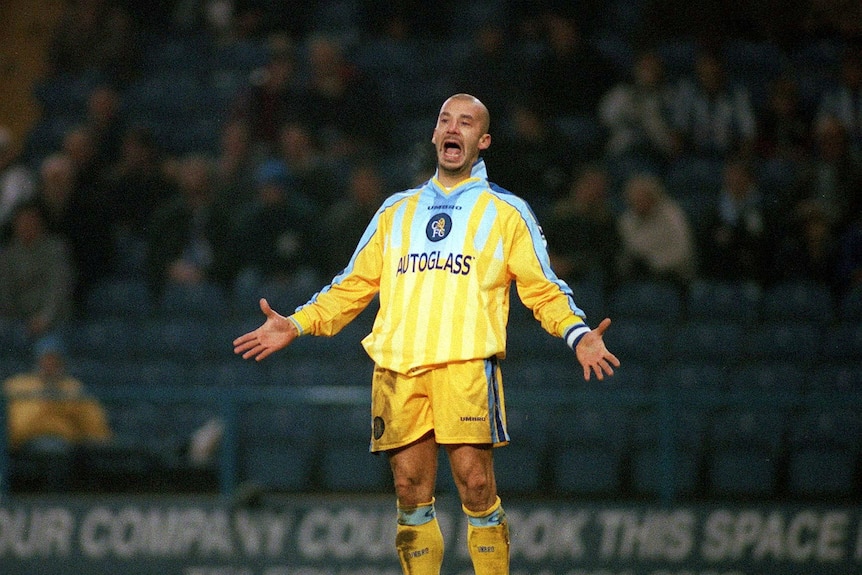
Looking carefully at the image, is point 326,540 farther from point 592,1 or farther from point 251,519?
point 592,1

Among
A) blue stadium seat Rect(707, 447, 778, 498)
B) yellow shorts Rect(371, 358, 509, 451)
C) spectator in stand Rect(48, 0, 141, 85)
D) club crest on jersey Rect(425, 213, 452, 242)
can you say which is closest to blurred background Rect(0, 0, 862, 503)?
blue stadium seat Rect(707, 447, 778, 498)

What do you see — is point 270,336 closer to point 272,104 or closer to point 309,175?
point 309,175

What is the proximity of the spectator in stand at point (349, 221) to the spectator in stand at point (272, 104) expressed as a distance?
1.27 metres

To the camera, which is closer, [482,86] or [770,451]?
[770,451]

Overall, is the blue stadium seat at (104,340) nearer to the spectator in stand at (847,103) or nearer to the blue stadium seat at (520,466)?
the blue stadium seat at (520,466)

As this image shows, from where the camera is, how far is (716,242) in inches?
377

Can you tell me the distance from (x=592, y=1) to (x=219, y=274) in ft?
13.9

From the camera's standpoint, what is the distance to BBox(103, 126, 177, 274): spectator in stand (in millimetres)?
10438

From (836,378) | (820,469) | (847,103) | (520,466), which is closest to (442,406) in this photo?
(520,466)

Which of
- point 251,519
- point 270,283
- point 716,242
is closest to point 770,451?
point 716,242

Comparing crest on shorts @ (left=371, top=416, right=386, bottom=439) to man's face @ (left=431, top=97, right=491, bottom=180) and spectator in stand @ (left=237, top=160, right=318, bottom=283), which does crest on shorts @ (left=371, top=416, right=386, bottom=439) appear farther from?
spectator in stand @ (left=237, top=160, right=318, bottom=283)

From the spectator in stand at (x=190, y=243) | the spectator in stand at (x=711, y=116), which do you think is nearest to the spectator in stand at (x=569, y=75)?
the spectator in stand at (x=711, y=116)

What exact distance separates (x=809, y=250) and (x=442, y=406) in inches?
216

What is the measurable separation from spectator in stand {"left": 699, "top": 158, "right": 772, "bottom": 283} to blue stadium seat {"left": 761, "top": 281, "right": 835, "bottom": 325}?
309 millimetres
